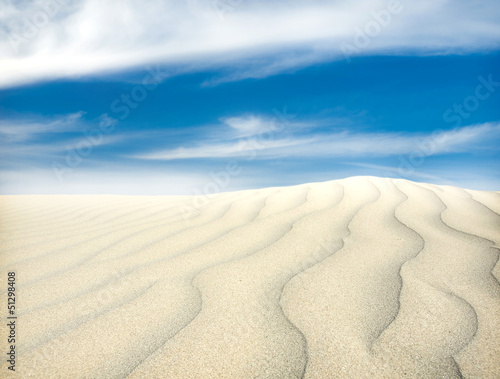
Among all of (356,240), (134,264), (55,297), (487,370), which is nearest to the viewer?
(487,370)

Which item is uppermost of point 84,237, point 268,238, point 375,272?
point 84,237

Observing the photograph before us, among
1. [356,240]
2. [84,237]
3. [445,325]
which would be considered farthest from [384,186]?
[84,237]

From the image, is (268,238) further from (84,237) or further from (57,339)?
(84,237)

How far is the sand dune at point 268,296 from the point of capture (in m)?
0.98

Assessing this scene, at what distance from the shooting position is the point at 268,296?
1.36 m

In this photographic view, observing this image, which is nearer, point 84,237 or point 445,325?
point 445,325

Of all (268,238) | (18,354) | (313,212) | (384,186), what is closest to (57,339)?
(18,354)

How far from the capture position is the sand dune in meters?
0.98

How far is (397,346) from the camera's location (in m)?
1.02

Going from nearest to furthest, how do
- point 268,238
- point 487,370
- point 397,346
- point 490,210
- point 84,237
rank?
point 487,370
point 397,346
point 268,238
point 84,237
point 490,210

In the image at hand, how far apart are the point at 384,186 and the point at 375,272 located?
2.25 meters

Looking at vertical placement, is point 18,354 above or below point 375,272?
above

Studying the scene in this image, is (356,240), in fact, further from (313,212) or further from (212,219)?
(212,219)

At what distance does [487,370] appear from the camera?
91 centimetres
